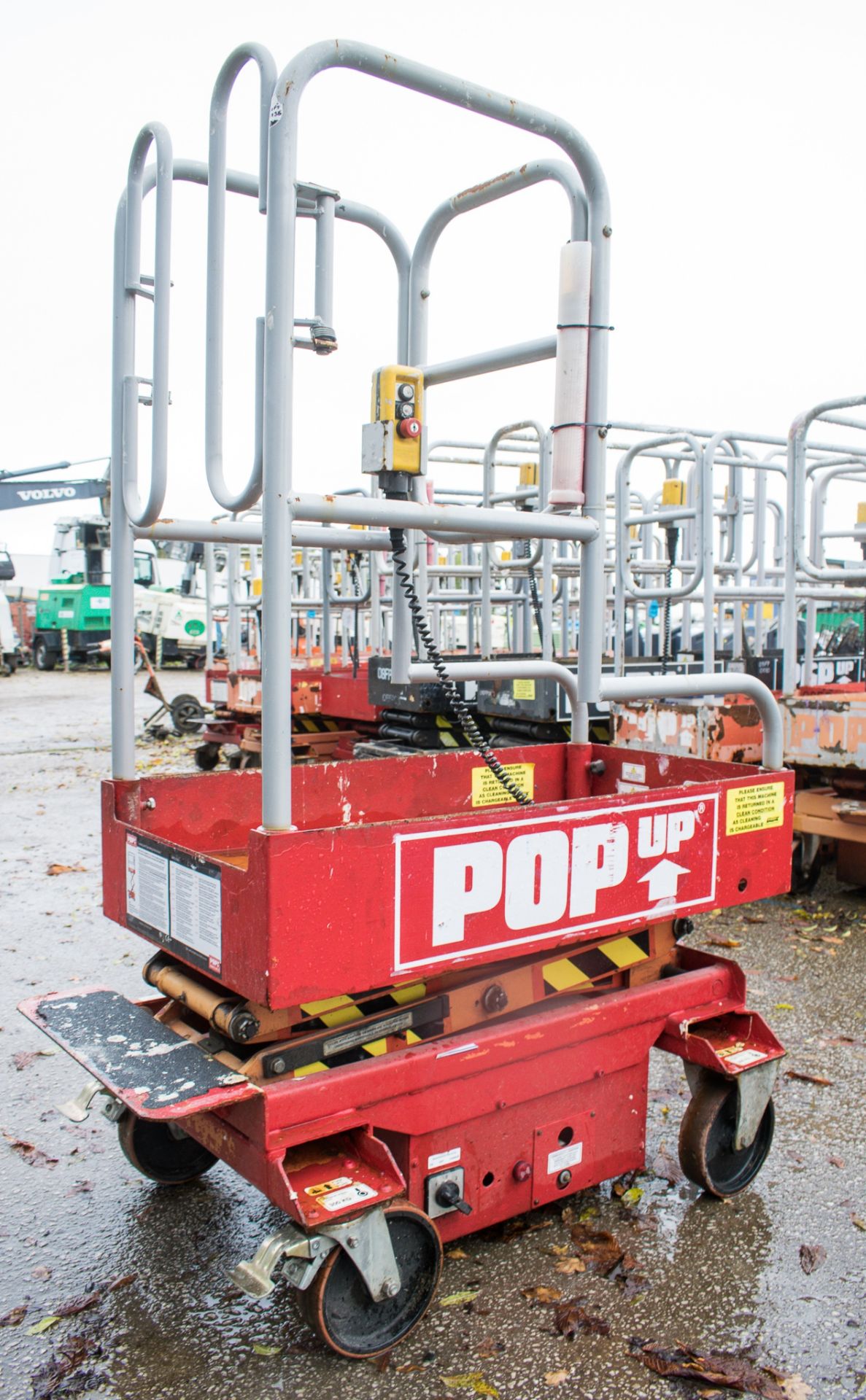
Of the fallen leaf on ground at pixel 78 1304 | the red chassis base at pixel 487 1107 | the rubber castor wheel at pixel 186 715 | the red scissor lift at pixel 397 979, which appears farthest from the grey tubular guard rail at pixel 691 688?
the rubber castor wheel at pixel 186 715

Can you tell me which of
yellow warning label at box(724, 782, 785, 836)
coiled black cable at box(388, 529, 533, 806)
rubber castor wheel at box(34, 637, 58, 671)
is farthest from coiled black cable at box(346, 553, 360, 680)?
rubber castor wheel at box(34, 637, 58, 671)

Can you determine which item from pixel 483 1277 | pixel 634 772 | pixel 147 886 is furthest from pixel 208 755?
pixel 483 1277

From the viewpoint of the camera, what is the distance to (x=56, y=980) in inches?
184

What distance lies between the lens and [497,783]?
3.63m

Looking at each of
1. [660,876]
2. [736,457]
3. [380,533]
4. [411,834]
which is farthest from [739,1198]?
[736,457]

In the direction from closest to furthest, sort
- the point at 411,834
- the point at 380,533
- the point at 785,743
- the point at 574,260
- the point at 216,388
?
the point at 411,834
the point at 216,388
the point at 574,260
the point at 380,533
the point at 785,743

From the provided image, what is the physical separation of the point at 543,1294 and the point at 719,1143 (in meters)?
0.71

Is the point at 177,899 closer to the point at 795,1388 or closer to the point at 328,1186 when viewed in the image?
the point at 328,1186

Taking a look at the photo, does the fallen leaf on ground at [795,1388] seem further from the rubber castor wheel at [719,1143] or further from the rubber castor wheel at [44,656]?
the rubber castor wheel at [44,656]

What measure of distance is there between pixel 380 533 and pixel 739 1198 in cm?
214

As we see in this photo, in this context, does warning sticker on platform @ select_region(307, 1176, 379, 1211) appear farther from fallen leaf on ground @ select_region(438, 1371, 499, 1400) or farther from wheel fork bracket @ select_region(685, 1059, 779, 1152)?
wheel fork bracket @ select_region(685, 1059, 779, 1152)

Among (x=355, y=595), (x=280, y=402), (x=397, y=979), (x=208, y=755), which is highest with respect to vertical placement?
(x=280, y=402)

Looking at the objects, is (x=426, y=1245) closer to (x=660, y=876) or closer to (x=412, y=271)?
(x=660, y=876)

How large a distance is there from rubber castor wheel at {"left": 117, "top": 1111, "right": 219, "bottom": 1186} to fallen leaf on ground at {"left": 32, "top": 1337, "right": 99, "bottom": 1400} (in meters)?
0.58
